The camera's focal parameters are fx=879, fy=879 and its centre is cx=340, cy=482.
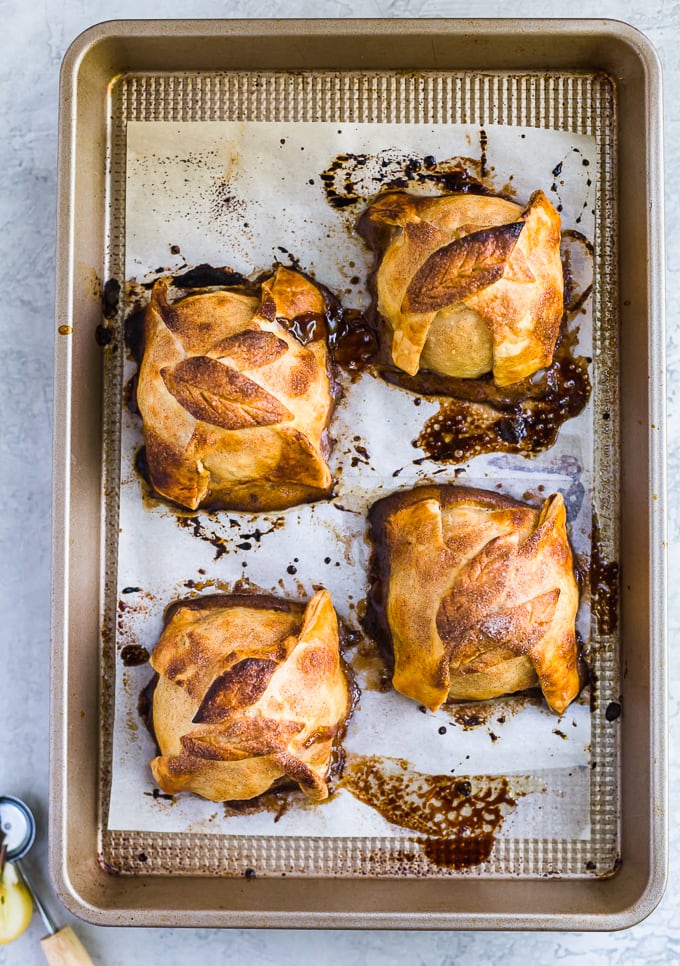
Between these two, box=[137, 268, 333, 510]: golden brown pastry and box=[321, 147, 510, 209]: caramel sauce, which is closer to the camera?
box=[137, 268, 333, 510]: golden brown pastry

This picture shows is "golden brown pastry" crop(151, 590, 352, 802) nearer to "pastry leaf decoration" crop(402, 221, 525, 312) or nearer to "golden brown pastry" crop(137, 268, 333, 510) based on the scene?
"golden brown pastry" crop(137, 268, 333, 510)

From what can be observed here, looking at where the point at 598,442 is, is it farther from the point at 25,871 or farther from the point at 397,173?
the point at 25,871

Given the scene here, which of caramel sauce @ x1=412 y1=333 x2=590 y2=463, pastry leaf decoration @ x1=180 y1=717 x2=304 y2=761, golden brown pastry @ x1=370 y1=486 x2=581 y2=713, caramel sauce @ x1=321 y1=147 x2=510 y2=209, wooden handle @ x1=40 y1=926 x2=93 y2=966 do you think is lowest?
wooden handle @ x1=40 y1=926 x2=93 y2=966

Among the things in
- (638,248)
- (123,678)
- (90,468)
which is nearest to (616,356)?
(638,248)

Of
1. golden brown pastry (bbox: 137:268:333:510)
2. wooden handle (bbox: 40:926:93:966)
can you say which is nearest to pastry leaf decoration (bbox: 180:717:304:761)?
golden brown pastry (bbox: 137:268:333:510)

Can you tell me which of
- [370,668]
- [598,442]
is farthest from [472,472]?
[370,668]

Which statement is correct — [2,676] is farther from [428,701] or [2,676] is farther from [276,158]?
[276,158]

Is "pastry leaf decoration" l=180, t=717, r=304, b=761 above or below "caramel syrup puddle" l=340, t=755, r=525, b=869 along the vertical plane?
above
